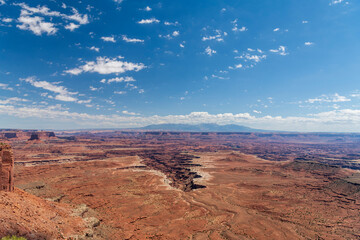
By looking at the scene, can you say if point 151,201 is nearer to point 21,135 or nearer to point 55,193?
point 55,193

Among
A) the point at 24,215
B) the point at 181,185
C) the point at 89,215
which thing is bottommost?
the point at 181,185

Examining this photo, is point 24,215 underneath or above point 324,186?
above

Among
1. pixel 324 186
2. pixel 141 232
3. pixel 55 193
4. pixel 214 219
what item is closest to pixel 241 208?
pixel 214 219

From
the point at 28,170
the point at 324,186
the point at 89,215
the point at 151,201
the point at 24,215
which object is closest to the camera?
the point at 24,215

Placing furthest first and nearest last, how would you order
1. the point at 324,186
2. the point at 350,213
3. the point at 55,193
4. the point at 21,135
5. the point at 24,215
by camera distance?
the point at 21,135 < the point at 324,186 < the point at 55,193 < the point at 350,213 < the point at 24,215

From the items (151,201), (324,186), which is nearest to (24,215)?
(151,201)

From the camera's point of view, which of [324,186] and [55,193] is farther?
[324,186]

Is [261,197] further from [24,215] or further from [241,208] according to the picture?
[24,215]
